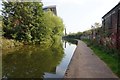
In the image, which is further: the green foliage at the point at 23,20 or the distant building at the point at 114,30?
the green foliage at the point at 23,20

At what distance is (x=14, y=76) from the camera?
12.6 meters

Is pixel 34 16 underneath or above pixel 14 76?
above

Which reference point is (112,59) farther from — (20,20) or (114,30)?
(20,20)

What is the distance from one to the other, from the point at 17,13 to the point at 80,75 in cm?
3183

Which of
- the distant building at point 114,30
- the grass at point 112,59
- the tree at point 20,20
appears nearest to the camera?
the grass at point 112,59

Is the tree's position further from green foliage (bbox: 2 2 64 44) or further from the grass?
the grass

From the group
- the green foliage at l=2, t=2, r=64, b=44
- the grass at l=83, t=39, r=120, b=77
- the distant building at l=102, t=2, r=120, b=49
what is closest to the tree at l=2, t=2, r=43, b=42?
the green foliage at l=2, t=2, r=64, b=44

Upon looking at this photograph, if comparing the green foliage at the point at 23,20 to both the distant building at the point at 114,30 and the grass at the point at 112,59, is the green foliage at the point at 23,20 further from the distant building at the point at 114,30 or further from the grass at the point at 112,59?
the grass at the point at 112,59

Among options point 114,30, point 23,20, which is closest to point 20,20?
point 23,20

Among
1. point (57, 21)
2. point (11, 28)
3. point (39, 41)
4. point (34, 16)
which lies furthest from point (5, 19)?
point (57, 21)

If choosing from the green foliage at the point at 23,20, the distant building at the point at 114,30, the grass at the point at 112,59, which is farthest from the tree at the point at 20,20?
the grass at the point at 112,59

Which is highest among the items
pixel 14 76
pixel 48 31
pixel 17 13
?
pixel 17 13

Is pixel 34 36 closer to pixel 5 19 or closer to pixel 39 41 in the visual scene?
pixel 39 41

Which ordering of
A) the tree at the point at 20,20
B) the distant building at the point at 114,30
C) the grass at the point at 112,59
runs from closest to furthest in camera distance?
the grass at the point at 112,59 → the distant building at the point at 114,30 → the tree at the point at 20,20
